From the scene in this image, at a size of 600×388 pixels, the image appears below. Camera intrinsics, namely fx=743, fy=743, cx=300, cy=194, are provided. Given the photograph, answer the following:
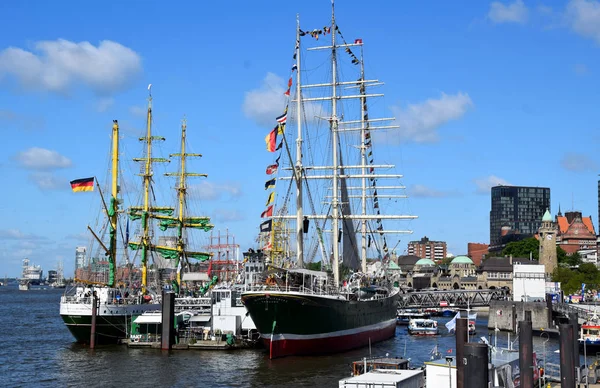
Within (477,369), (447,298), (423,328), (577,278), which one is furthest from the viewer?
(447,298)

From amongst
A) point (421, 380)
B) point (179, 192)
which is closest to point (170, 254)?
point (179, 192)

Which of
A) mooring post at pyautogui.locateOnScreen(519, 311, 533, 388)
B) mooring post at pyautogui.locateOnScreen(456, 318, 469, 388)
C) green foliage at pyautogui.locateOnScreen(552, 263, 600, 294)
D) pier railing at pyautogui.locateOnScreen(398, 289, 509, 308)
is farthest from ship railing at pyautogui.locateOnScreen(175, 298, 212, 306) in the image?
green foliage at pyautogui.locateOnScreen(552, 263, 600, 294)

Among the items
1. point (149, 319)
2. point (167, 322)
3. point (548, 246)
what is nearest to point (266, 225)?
point (167, 322)

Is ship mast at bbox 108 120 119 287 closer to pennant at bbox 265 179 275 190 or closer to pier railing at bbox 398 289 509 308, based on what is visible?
pennant at bbox 265 179 275 190

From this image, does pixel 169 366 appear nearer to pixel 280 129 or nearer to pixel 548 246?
pixel 280 129

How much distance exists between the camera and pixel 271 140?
68.6 meters

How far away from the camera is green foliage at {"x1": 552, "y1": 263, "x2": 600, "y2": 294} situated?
14412 cm

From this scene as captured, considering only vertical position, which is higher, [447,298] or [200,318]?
[447,298]

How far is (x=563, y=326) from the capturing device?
1649 inches

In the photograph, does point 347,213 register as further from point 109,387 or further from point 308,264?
point 109,387

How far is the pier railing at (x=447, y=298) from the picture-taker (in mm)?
142125

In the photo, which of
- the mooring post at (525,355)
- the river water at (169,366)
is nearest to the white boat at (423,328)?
the river water at (169,366)

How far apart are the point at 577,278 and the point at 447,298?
2707 cm

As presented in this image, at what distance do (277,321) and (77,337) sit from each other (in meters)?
28.0
